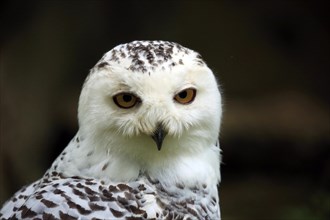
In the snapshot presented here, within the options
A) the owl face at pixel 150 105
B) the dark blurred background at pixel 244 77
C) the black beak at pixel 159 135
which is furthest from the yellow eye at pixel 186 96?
the dark blurred background at pixel 244 77

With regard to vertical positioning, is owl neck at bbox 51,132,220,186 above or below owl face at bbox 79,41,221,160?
below

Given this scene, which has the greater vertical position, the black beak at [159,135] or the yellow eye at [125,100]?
the yellow eye at [125,100]

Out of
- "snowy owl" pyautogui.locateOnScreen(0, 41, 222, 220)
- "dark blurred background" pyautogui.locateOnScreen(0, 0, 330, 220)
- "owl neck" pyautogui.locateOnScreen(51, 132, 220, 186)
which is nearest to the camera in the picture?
"snowy owl" pyautogui.locateOnScreen(0, 41, 222, 220)

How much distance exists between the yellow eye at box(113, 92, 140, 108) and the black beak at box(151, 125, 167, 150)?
12 centimetres

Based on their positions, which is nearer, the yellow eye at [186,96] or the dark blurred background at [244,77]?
the yellow eye at [186,96]

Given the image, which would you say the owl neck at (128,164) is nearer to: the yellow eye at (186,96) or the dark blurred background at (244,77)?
the yellow eye at (186,96)

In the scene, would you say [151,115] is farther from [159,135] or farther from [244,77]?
[244,77]

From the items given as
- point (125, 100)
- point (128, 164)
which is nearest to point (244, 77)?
point (128, 164)

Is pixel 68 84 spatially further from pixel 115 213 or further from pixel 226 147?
pixel 115 213

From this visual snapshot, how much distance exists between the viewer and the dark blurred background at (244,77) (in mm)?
5848

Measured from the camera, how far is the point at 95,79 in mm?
2701

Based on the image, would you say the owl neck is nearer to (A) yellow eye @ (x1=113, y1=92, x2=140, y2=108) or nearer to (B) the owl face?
(B) the owl face

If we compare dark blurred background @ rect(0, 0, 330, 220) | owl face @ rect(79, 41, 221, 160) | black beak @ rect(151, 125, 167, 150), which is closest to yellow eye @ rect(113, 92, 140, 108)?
owl face @ rect(79, 41, 221, 160)

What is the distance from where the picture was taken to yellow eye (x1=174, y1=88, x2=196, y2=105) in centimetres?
267
